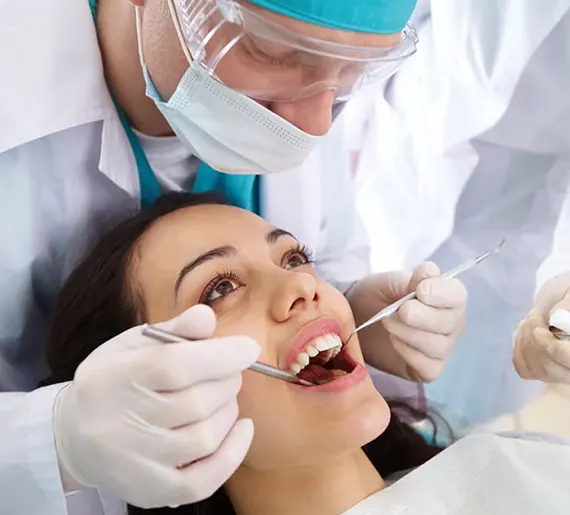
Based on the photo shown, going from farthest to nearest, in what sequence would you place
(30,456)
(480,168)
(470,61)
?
(480,168)
(470,61)
(30,456)

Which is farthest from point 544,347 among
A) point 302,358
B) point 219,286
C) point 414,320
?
point 219,286

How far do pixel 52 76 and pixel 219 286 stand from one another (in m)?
0.47

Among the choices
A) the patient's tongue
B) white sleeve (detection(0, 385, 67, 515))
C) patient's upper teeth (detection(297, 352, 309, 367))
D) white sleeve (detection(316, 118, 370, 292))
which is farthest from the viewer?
white sleeve (detection(316, 118, 370, 292))

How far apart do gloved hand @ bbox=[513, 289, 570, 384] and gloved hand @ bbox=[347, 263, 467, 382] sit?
132mm

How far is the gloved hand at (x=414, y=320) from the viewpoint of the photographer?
1435 millimetres

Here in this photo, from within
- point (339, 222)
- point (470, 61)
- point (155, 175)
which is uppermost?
point (470, 61)

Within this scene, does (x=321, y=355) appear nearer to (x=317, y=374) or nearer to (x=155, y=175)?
(x=317, y=374)

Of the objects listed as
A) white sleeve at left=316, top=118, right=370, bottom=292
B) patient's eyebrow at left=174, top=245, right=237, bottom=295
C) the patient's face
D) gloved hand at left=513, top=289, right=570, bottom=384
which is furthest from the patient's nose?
white sleeve at left=316, top=118, right=370, bottom=292

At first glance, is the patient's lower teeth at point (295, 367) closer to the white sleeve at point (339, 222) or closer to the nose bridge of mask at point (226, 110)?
the nose bridge of mask at point (226, 110)

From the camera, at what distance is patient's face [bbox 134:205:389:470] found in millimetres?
1174

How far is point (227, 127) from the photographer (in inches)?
49.2

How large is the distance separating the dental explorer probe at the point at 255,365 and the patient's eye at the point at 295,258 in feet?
0.83

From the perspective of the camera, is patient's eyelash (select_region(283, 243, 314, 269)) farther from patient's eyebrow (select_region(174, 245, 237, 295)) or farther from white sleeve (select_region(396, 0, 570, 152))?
white sleeve (select_region(396, 0, 570, 152))

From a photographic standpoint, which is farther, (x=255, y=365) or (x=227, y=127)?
(x=227, y=127)
